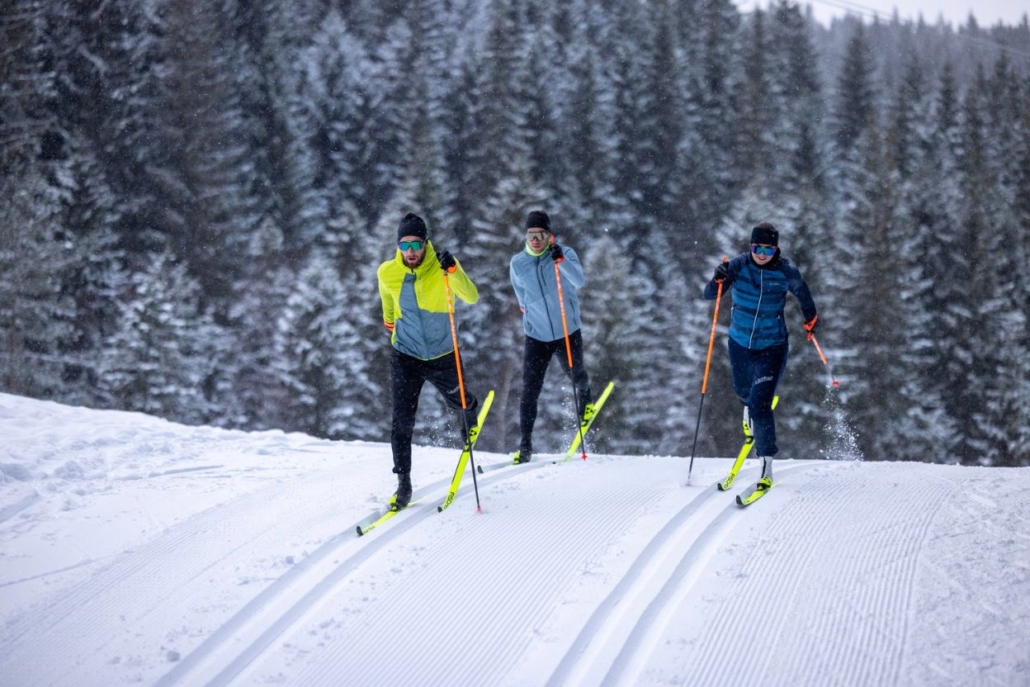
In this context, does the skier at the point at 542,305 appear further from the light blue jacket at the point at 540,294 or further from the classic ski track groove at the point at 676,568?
the classic ski track groove at the point at 676,568

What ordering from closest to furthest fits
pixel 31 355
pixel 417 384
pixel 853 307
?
pixel 417 384
pixel 31 355
pixel 853 307

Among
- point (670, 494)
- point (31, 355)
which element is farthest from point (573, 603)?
point (31, 355)

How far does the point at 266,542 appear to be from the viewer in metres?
5.82

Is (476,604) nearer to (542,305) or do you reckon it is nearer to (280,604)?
(280,604)

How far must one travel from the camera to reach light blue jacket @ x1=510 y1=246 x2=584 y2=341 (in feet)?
25.6

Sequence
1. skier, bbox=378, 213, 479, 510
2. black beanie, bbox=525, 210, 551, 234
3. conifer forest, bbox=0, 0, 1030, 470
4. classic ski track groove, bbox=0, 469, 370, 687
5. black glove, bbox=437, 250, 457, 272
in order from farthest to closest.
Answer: conifer forest, bbox=0, 0, 1030, 470, black beanie, bbox=525, 210, 551, 234, skier, bbox=378, 213, 479, 510, black glove, bbox=437, 250, 457, 272, classic ski track groove, bbox=0, 469, 370, 687

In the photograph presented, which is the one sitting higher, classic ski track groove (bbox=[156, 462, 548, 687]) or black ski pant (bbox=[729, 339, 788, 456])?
black ski pant (bbox=[729, 339, 788, 456])

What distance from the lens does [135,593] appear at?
5109 millimetres

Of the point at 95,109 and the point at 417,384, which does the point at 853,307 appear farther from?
the point at 95,109

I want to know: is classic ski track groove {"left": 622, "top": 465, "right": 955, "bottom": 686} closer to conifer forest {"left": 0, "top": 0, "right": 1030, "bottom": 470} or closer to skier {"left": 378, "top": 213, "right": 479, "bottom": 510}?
skier {"left": 378, "top": 213, "right": 479, "bottom": 510}

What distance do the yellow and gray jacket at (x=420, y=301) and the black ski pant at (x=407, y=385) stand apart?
7cm

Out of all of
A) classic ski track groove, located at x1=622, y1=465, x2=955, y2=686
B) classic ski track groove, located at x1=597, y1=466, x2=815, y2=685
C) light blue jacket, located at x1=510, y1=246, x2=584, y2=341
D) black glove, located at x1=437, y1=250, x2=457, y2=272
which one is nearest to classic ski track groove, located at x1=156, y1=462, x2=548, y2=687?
classic ski track groove, located at x1=597, y1=466, x2=815, y2=685

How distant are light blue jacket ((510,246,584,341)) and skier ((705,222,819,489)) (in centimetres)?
148

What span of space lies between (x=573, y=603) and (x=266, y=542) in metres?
2.19
